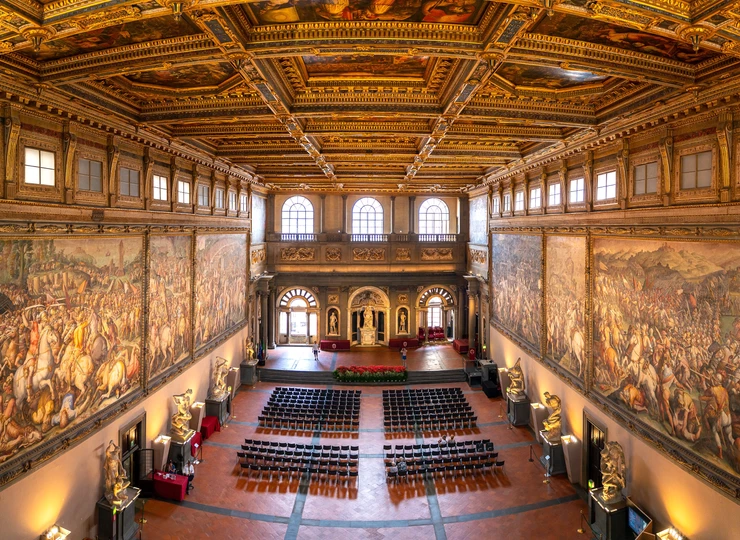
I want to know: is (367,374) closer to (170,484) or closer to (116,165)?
(170,484)

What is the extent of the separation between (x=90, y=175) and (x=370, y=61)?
23.8 feet

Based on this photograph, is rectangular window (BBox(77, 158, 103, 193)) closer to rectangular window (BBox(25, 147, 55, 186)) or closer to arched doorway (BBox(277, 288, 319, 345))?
rectangular window (BBox(25, 147, 55, 186))

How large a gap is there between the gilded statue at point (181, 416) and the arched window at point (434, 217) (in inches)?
723

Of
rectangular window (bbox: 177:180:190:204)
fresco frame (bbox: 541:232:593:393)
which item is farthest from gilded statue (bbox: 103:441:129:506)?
fresco frame (bbox: 541:232:593:393)

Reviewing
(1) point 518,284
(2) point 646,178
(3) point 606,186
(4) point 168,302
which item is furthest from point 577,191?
(4) point 168,302

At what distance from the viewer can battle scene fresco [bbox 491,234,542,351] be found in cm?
1622

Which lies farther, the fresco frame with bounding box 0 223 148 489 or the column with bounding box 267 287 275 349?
the column with bounding box 267 287 275 349

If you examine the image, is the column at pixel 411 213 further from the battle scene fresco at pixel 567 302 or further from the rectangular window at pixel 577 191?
the rectangular window at pixel 577 191

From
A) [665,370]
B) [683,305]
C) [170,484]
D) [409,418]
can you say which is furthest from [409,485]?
[683,305]

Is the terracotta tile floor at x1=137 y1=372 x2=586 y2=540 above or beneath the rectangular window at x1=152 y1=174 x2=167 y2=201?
beneath

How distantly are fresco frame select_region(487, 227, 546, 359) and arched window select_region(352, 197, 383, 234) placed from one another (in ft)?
27.4

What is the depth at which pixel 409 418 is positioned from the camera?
59.5 feet

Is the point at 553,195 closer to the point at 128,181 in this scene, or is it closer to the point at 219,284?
the point at 128,181

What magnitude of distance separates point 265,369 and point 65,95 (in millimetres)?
17164
